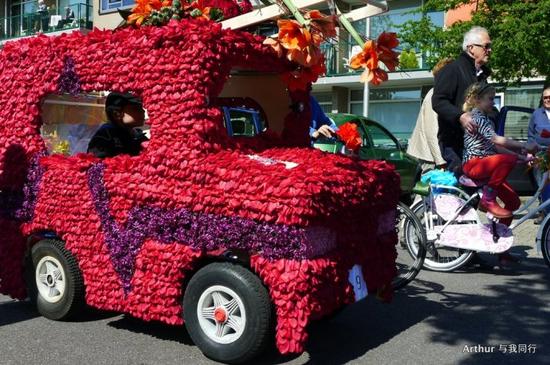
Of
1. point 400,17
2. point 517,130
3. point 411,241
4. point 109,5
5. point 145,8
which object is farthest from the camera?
point 109,5

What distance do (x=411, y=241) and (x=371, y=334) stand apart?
5.92 feet

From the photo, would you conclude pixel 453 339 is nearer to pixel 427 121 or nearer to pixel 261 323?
pixel 261 323

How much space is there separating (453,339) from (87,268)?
2.55 meters

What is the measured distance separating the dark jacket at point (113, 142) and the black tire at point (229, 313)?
132 centimetres

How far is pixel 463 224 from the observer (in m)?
5.95

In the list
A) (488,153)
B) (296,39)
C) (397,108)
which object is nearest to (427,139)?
(488,153)

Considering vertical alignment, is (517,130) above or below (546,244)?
above

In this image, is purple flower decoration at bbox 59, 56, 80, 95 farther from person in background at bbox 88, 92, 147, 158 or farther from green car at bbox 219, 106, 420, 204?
green car at bbox 219, 106, 420, 204

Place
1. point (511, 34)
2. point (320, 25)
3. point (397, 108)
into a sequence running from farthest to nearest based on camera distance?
point (397, 108) < point (511, 34) < point (320, 25)

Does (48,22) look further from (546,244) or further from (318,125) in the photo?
(546,244)

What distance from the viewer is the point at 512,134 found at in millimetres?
13648

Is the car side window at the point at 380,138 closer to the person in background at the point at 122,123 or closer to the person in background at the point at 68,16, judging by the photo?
the person in background at the point at 122,123

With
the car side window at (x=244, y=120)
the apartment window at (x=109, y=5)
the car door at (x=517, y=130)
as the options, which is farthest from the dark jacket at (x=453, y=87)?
the apartment window at (x=109, y=5)

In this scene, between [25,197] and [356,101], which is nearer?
[25,197]
